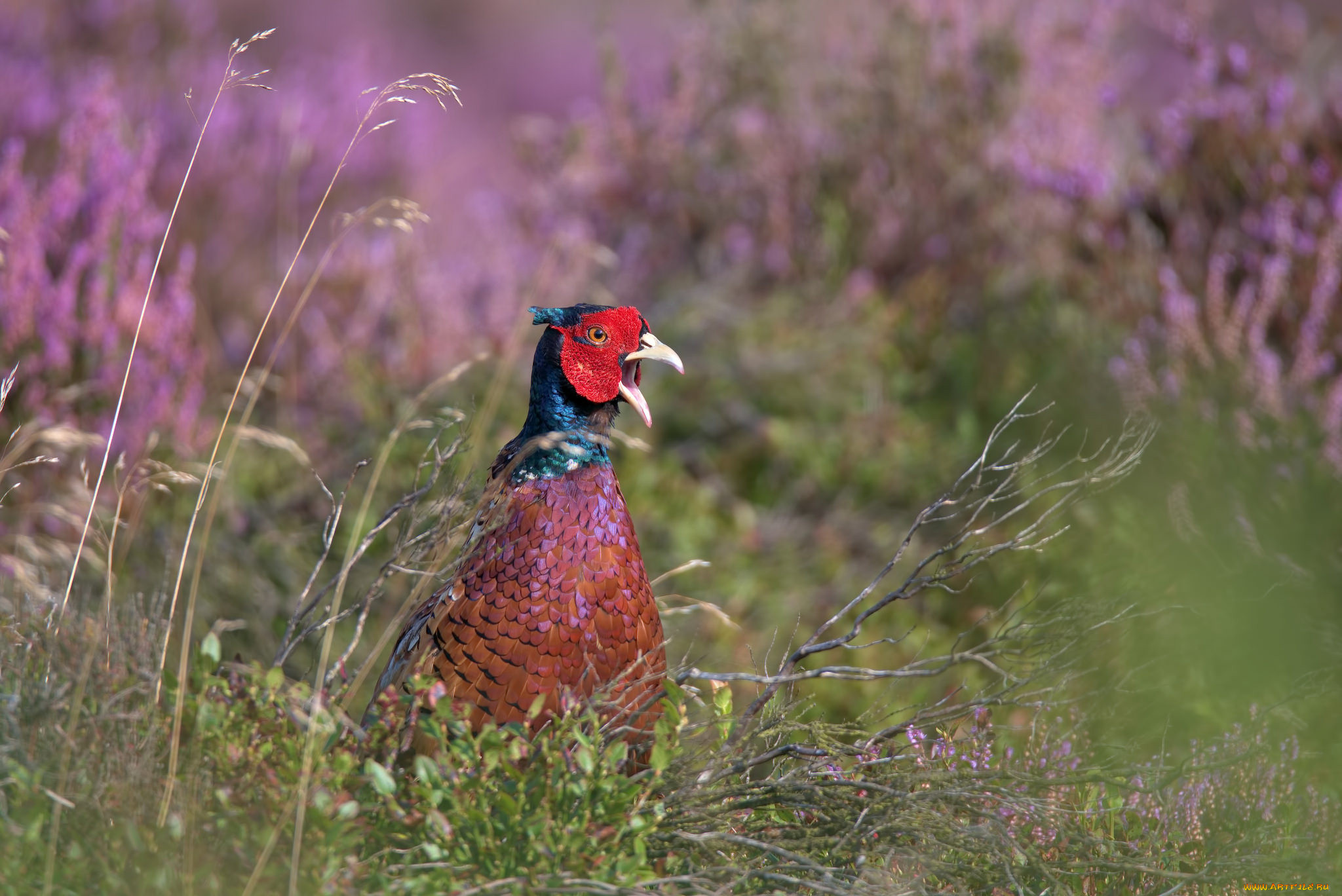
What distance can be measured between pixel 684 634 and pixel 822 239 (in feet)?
7.78

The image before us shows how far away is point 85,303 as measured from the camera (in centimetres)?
367

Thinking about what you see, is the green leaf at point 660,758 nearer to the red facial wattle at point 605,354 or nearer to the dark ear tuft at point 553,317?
the red facial wattle at point 605,354

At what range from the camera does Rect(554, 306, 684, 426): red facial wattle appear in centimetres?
214

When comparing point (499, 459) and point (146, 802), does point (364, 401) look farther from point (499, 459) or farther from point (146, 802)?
point (146, 802)

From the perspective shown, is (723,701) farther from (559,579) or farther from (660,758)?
(559,579)

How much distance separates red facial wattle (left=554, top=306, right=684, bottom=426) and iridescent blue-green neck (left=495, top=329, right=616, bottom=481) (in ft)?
0.07

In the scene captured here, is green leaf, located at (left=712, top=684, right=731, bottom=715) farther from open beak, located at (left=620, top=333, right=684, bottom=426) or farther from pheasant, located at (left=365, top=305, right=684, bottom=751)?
open beak, located at (left=620, top=333, right=684, bottom=426)

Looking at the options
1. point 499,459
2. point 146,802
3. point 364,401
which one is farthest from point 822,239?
point 146,802

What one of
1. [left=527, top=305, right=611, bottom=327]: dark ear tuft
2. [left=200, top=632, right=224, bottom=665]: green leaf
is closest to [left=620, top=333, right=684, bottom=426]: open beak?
[left=527, top=305, right=611, bottom=327]: dark ear tuft

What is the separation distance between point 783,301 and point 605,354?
2.97 metres

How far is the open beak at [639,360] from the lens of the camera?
2174 mm

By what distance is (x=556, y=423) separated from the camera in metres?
2.16

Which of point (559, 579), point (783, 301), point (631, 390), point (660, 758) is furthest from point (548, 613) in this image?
point (783, 301)

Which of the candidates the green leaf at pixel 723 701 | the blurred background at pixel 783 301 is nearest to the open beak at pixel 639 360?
the blurred background at pixel 783 301
